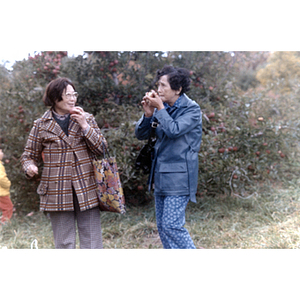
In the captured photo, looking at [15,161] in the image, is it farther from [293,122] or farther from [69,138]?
[293,122]

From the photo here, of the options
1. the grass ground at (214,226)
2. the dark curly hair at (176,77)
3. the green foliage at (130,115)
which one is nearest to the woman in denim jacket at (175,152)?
the dark curly hair at (176,77)

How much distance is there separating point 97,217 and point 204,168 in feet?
6.31

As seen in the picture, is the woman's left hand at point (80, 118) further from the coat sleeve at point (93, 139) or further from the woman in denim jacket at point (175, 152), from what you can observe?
the woman in denim jacket at point (175, 152)

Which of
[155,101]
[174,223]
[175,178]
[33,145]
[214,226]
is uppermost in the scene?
[155,101]

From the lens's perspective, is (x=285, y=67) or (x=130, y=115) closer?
(x=130, y=115)

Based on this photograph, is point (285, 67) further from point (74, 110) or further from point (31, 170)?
point (31, 170)

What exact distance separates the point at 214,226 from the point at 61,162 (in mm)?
2321

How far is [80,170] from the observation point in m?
2.41

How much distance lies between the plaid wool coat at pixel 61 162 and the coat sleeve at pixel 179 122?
52cm

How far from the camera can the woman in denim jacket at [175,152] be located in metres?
2.31

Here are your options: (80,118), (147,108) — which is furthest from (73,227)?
(147,108)

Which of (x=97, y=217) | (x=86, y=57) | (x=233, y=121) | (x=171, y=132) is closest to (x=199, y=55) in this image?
(x=233, y=121)

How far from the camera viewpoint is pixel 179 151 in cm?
235

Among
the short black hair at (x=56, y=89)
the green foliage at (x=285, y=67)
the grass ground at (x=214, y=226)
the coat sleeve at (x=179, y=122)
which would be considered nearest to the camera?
the coat sleeve at (x=179, y=122)
